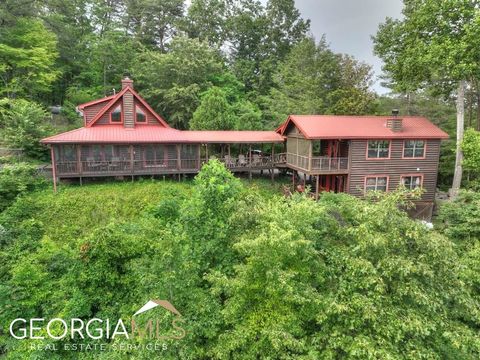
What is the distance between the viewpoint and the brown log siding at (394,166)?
1845 centimetres

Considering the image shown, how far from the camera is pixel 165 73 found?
93.7 feet

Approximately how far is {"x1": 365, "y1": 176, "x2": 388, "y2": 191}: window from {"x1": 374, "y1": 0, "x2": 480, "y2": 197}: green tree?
166 inches

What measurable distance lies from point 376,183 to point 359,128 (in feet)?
11.9

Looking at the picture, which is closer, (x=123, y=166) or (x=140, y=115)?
(x=123, y=166)

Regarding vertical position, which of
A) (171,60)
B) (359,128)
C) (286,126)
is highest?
(171,60)

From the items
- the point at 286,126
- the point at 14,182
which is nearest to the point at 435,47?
the point at 286,126

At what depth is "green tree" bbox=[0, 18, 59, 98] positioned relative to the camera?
75.0 ft

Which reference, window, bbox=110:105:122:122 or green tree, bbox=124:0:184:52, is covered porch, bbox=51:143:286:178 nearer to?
window, bbox=110:105:122:122

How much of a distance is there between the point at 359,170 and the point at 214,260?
12.8 meters

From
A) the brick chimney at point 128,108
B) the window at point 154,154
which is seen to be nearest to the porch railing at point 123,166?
the window at point 154,154

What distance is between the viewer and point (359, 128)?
61.3ft

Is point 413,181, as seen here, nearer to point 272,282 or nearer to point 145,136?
point 272,282

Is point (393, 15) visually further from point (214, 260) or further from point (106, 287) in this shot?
point (106, 287)

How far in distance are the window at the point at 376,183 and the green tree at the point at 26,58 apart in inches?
992
